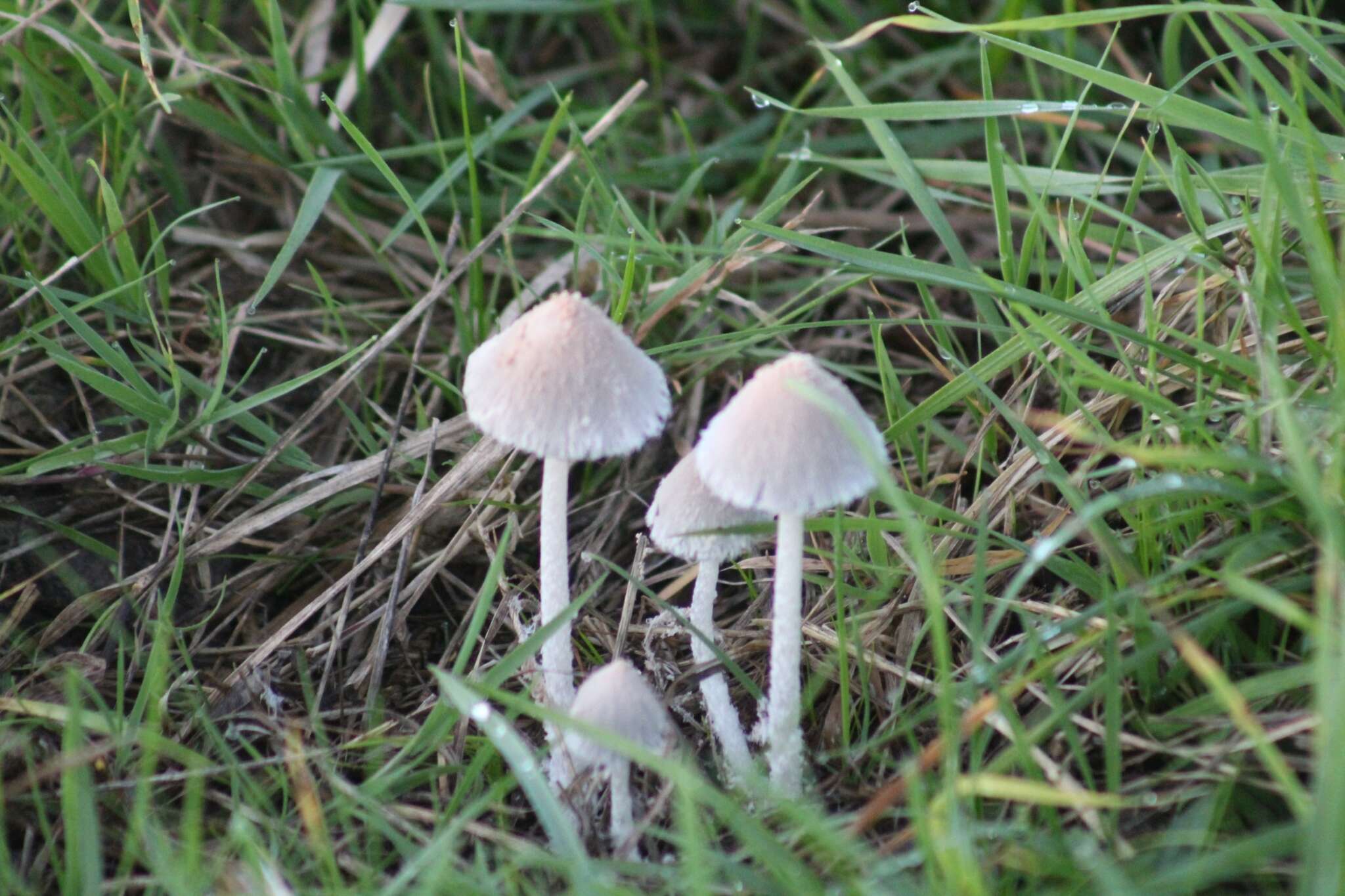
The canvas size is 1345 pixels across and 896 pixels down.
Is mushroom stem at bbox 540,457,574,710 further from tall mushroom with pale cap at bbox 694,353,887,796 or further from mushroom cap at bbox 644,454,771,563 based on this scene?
tall mushroom with pale cap at bbox 694,353,887,796

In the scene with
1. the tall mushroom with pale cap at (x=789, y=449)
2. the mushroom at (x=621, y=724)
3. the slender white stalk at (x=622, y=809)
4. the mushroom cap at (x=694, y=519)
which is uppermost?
the tall mushroom with pale cap at (x=789, y=449)

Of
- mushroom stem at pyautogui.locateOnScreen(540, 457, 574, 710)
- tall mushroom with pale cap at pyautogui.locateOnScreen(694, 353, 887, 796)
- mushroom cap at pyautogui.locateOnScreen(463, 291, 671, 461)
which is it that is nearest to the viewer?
tall mushroom with pale cap at pyautogui.locateOnScreen(694, 353, 887, 796)

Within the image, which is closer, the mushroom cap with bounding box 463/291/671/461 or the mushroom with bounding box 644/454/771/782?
the mushroom cap with bounding box 463/291/671/461

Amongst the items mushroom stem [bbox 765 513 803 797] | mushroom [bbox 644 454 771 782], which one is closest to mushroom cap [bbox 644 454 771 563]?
mushroom [bbox 644 454 771 782]

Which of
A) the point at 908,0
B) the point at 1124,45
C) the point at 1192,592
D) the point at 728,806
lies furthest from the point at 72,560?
the point at 1124,45

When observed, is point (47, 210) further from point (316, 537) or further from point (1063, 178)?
point (1063, 178)

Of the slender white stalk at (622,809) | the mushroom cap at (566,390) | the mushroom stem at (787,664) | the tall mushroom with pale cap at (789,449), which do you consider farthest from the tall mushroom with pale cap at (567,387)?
the slender white stalk at (622,809)

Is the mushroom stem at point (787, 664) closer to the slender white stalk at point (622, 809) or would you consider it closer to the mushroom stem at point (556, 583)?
the slender white stalk at point (622, 809)
